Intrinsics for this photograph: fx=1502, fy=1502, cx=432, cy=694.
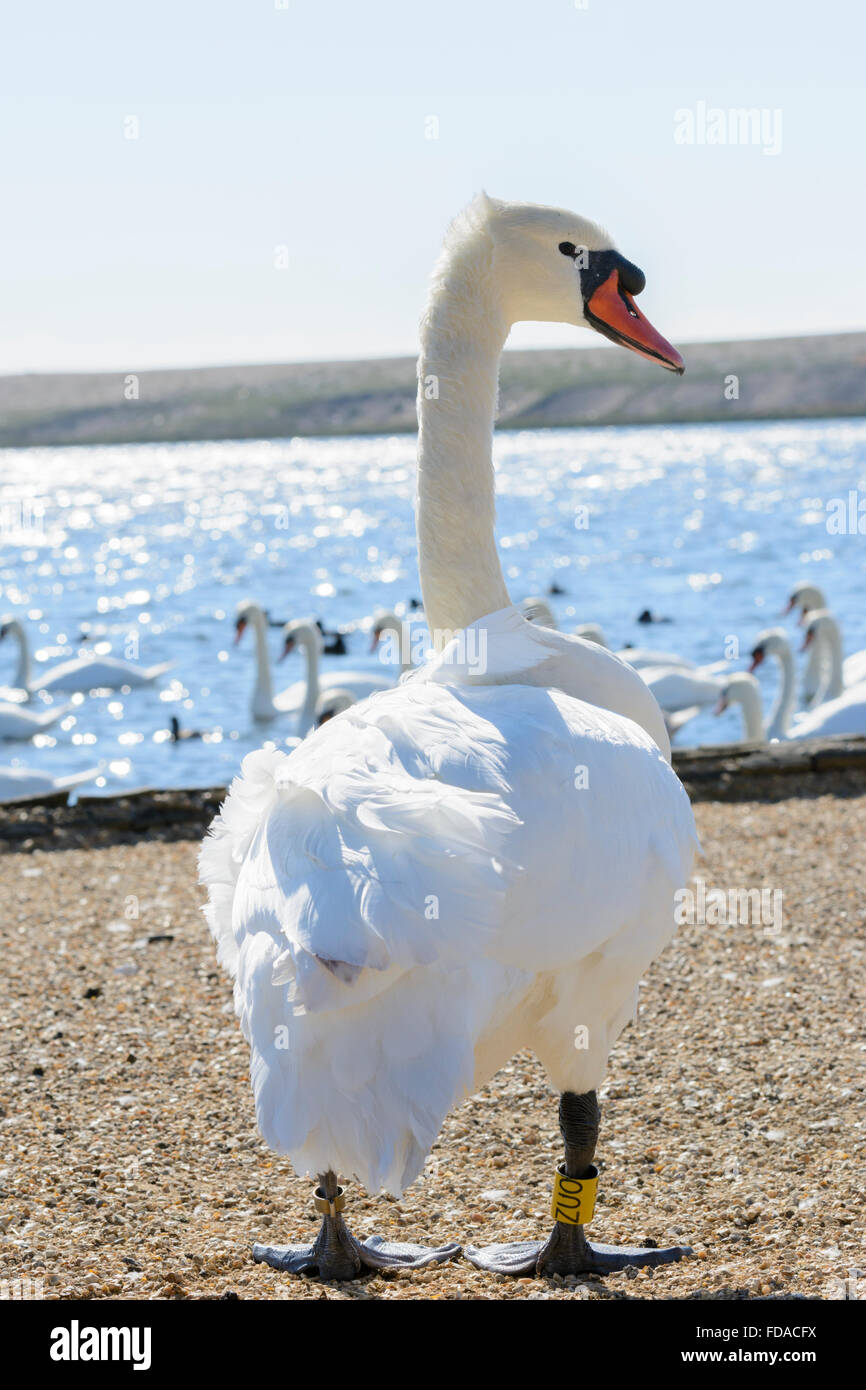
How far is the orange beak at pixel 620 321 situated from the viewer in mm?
4254

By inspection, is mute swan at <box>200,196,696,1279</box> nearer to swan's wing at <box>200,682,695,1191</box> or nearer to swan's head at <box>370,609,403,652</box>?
swan's wing at <box>200,682,695,1191</box>

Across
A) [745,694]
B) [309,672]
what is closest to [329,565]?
[309,672]

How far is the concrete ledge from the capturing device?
8539mm

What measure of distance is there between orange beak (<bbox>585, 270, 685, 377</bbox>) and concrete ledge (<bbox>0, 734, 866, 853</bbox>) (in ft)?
16.0

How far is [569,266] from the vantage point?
4.28 metres

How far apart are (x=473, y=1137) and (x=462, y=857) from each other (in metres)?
2.01

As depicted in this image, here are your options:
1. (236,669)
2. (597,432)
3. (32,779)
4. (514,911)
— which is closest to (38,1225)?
(514,911)

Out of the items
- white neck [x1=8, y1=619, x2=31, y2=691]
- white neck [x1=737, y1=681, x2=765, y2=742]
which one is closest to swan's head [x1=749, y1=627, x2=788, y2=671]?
white neck [x1=737, y1=681, x2=765, y2=742]

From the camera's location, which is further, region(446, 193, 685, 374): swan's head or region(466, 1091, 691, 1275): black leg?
region(446, 193, 685, 374): swan's head

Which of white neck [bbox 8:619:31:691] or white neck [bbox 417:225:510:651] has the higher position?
white neck [bbox 417:225:510:651]

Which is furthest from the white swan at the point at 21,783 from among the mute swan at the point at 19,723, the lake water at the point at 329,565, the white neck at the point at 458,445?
the white neck at the point at 458,445

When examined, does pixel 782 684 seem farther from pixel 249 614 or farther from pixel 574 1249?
pixel 574 1249

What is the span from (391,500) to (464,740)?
62110mm
